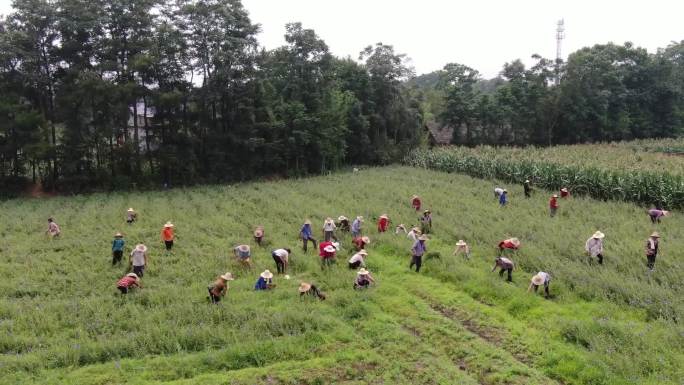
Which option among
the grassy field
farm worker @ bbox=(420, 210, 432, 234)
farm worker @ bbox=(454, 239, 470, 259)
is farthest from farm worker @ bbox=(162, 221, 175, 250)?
farm worker @ bbox=(454, 239, 470, 259)

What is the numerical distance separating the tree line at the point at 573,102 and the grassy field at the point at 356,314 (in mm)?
36007

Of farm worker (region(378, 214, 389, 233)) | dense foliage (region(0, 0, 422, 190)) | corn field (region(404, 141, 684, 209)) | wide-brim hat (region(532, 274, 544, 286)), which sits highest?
dense foliage (region(0, 0, 422, 190))

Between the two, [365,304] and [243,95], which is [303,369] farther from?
[243,95]

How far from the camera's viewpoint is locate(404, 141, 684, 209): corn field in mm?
23484

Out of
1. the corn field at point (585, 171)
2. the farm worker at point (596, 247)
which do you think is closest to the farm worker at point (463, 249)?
the farm worker at point (596, 247)

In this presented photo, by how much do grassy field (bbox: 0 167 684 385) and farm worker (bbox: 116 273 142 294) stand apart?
37cm

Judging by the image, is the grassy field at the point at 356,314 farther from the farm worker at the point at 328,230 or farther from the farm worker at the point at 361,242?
the farm worker at the point at 328,230

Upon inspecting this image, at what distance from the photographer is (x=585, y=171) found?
2723 centimetres

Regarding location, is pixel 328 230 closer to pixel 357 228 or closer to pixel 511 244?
pixel 357 228

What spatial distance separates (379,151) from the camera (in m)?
46.1

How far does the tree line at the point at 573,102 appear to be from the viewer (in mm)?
54688

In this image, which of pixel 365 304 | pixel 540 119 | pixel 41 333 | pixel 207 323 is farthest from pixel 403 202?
pixel 540 119

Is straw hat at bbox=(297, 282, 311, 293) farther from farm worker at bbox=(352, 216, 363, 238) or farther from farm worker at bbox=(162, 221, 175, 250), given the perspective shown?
farm worker at bbox=(162, 221, 175, 250)

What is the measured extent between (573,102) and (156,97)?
1760 inches
